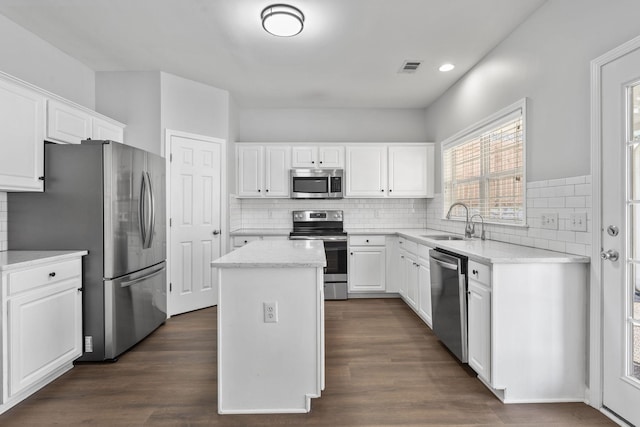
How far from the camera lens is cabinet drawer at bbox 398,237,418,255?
12.5 ft

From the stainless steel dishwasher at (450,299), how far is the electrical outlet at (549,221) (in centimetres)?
61

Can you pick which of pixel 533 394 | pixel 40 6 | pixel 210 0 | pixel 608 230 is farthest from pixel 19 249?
pixel 608 230

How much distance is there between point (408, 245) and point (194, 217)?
256 centimetres

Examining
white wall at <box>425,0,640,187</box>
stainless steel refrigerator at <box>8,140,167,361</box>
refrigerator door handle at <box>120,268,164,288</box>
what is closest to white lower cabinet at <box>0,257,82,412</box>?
stainless steel refrigerator at <box>8,140,167,361</box>

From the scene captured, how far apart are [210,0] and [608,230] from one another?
2.95m

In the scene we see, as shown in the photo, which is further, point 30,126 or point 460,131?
A: point 460,131

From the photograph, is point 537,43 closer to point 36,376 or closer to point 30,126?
point 30,126

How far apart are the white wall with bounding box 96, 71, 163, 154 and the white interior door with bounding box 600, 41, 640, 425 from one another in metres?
3.89

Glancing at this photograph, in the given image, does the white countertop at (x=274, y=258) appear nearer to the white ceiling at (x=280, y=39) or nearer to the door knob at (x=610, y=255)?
the door knob at (x=610, y=255)

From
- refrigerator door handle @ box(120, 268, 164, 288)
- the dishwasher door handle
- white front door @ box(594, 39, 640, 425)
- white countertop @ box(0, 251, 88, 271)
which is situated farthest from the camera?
refrigerator door handle @ box(120, 268, 164, 288)

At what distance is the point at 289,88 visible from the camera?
4.27m

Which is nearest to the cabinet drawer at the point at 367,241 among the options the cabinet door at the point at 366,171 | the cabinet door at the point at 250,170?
the cabinet door at the point at 366,171

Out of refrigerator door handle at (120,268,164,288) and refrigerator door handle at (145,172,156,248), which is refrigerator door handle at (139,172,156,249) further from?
refrigerator door handle at (120,268,164,288)

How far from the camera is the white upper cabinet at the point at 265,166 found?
189 inches
